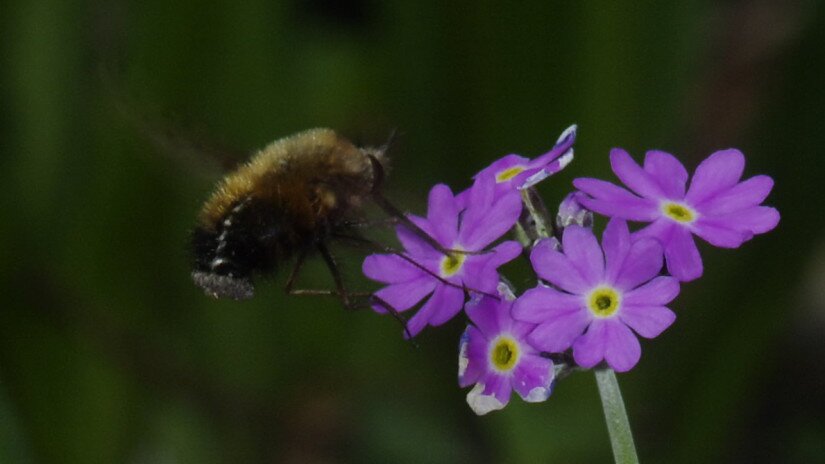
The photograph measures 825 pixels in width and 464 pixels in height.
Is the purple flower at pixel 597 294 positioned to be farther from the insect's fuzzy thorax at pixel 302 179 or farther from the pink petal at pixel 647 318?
the insect's fuzzy thorax at pixel 302 179

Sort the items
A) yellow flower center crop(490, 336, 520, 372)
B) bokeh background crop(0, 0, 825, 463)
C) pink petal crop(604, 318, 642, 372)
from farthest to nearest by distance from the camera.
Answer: bokeh background crop(0, 0, 825, 463) < yellow flower center crop(490, 336, 520, 372) < pink petal crop(604, 318, 642, 372)

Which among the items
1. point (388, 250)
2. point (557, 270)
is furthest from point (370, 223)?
point (557, 270)

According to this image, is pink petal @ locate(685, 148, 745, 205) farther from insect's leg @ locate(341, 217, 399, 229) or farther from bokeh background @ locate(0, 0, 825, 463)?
bokeh background @ locate(0, 0, 825, 463)

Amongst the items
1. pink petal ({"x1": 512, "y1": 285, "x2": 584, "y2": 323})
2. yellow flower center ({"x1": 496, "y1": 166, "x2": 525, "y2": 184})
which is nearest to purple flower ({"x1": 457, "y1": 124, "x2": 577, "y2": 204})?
yellow flower center ({"x1": 496, "y1": 166, "x2": 525, "y2": 184})

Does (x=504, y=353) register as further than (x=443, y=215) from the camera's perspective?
No

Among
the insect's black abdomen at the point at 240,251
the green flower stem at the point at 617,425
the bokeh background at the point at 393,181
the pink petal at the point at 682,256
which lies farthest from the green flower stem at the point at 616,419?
the bokeh background at the point at 393,181

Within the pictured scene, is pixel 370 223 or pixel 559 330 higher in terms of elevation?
pixel 370 223

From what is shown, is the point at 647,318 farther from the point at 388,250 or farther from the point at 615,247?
the point at 388,250
